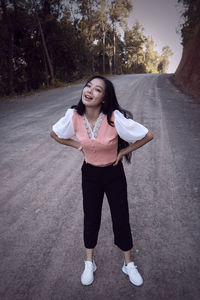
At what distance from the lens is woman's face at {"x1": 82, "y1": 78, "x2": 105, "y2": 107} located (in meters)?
1.86

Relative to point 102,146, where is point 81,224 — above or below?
below

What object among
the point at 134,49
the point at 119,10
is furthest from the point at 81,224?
the point at 134,49

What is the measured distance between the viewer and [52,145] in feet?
18.3

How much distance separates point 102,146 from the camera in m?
1.89

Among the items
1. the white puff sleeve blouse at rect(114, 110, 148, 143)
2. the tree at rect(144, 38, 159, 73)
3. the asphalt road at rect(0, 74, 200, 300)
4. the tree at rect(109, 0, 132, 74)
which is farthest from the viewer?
the tree at rect(144, 38, 159, 73)

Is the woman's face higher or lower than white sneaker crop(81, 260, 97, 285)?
higher

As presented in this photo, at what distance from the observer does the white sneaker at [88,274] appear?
2.17 metres

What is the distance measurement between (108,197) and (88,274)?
90cm

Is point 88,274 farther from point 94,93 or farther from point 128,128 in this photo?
point 94,93

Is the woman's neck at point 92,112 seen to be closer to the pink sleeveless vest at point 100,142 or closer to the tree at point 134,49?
the pink sleeveless vest at point 100,142

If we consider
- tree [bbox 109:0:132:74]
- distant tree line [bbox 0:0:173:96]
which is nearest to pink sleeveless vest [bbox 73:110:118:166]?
distant tree line [bbox 0:0:173:96]

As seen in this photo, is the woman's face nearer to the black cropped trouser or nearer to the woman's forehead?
the woman's forehead

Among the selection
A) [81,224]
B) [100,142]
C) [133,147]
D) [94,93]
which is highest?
[94,93]

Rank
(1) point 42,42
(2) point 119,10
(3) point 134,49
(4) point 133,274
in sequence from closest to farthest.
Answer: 1. (4) point 133,274
2. (1) point 42,42
3. (2) point 119,10
4. (3) point 134,49
